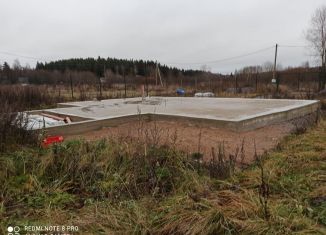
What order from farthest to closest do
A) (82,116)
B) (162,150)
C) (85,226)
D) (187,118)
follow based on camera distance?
(82,116), (187,118), (162,150), (85,226)

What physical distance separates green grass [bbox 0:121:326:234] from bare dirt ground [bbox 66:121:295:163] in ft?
3.06

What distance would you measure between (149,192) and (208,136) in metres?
3.57

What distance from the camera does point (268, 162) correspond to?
13.8 feet

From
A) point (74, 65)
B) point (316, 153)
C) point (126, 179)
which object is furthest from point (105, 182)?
point (74, 65)

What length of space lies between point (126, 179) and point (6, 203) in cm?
131

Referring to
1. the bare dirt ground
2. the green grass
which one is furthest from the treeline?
the green grass

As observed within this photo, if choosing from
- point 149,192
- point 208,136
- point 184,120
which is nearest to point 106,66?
point 184,120

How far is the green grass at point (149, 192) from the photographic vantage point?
7.84 feet

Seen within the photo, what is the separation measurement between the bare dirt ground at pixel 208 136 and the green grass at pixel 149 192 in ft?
3.06

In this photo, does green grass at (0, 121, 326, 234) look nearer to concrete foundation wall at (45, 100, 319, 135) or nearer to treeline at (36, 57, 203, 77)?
concrete foundation wall at (45, 100, 319, 135)

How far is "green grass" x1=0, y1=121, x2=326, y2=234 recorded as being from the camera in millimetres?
2389

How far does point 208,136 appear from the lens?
647cm

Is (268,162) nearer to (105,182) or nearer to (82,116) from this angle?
(105,182)

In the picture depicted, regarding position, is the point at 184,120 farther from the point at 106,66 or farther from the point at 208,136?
the point at 106,66
